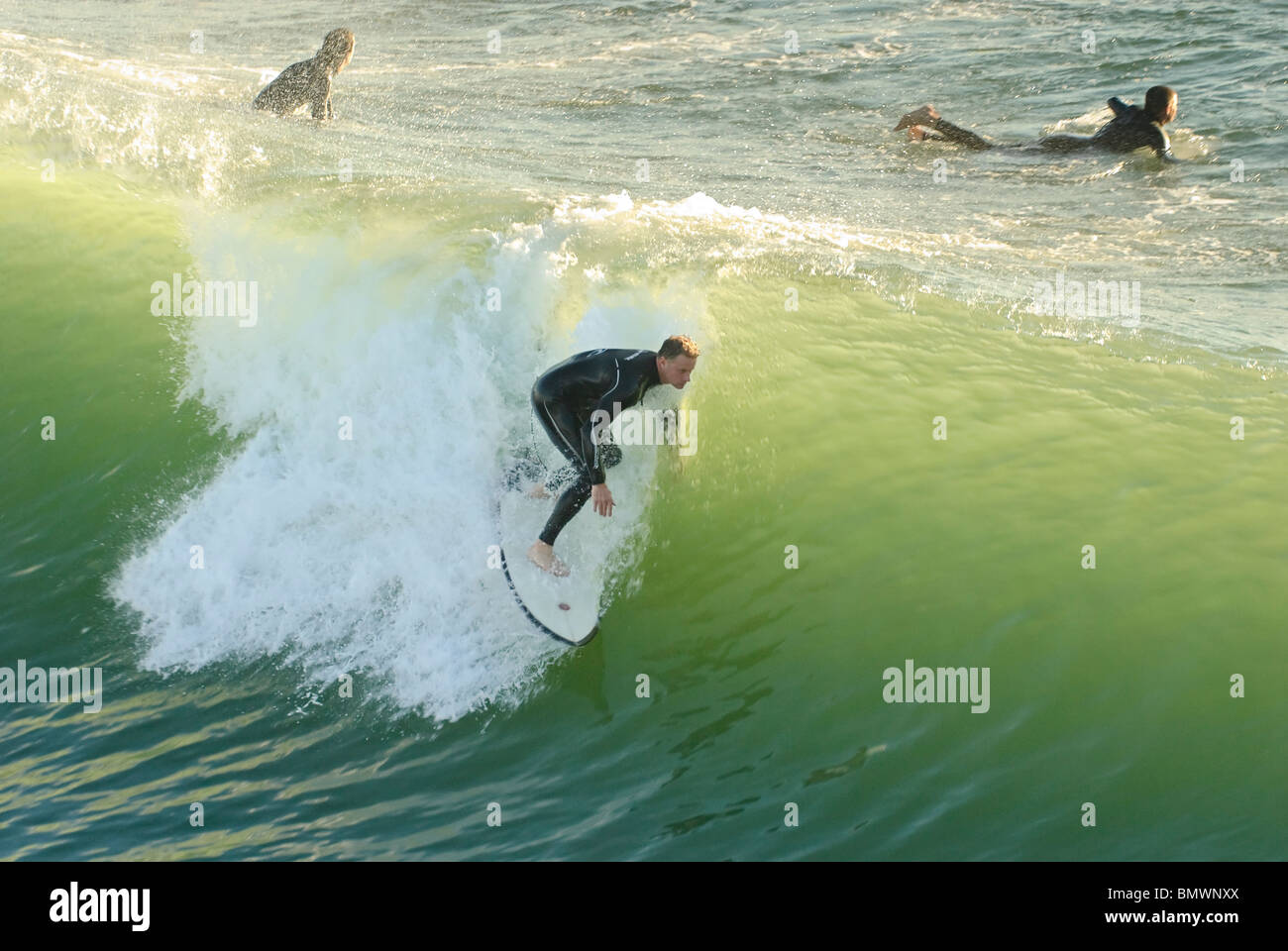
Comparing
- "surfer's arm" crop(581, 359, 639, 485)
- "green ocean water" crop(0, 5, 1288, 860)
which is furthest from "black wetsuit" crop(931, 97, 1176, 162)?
"surfer's arm" crop(581, 359, 639, 485)

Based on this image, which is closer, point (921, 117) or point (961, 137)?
point (961, 137)

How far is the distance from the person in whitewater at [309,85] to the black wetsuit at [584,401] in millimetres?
9019

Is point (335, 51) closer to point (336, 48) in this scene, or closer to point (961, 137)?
point (336, 48)

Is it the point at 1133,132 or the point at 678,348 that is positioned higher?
the point at 1133,132

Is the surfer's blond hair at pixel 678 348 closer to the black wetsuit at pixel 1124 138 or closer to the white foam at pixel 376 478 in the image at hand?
the white foam at pixel 376 478

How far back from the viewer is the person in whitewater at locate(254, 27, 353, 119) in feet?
47.0

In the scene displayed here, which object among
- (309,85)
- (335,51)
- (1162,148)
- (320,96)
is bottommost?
(1162,148)

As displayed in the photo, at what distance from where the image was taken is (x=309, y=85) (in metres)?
14.4

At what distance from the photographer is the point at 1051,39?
59.1 ft

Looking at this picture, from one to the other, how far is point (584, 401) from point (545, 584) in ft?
3.59

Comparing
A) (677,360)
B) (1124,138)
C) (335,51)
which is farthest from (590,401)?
(1124,138)

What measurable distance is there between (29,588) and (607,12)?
17.4 m

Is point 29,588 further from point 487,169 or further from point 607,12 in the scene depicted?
point 607,12

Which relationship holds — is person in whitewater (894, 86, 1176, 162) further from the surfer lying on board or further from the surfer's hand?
the surfer's hand
